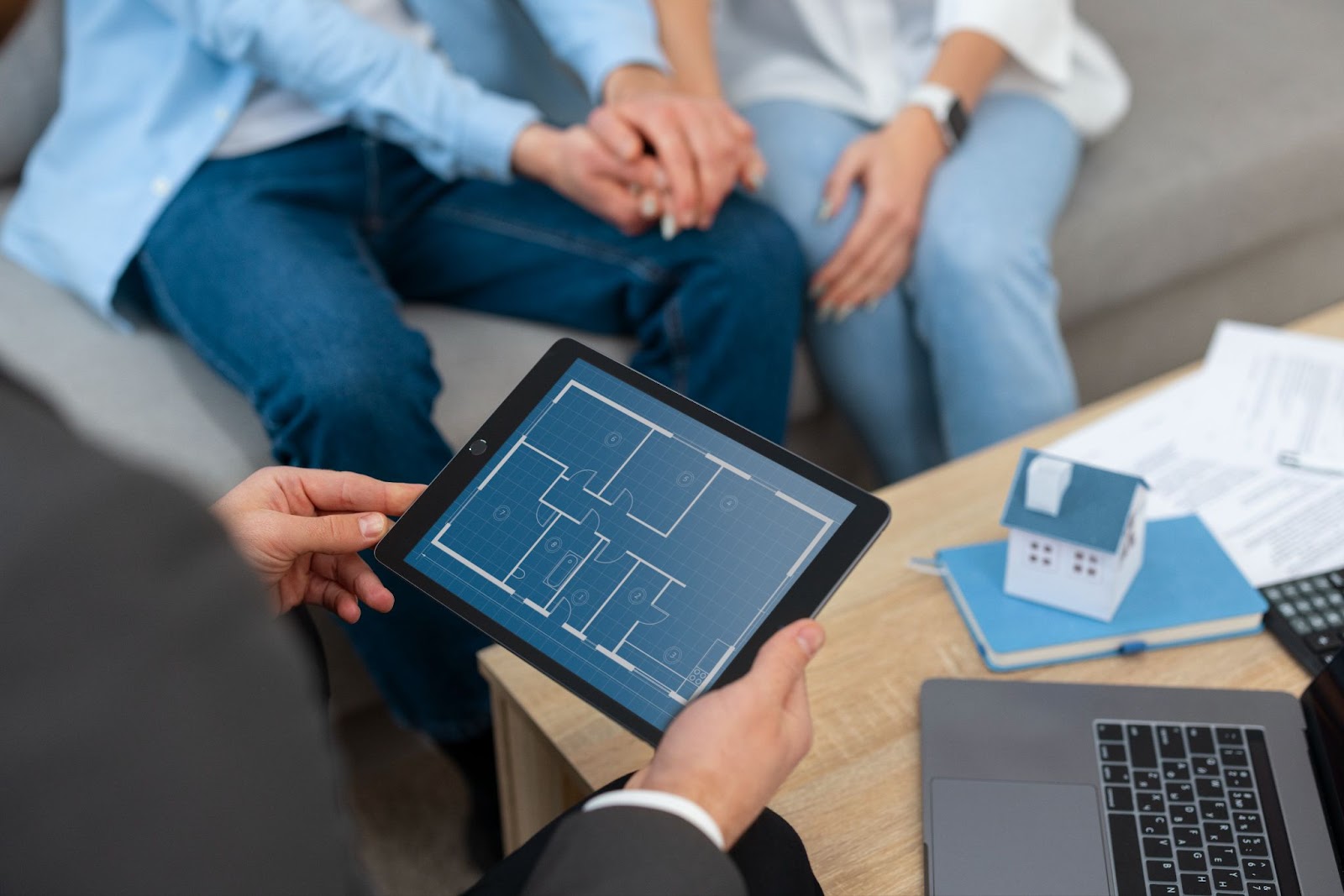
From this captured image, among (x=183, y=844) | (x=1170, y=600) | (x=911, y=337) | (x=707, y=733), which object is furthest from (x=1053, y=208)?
(x=183, y=844)

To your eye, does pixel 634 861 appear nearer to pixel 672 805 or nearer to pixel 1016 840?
pixel 672 805

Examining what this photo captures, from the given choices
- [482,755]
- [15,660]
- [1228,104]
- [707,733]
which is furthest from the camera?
[1228,104]

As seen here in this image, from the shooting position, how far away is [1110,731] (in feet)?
2.72

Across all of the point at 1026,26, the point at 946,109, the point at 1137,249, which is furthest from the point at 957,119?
the point at 1137,249

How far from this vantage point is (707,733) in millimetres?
656

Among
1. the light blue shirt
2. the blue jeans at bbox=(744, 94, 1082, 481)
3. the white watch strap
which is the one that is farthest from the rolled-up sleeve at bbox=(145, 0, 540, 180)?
the white watch strap

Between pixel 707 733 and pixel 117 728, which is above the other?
pixel 117 728

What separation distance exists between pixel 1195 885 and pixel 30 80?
1.44 m

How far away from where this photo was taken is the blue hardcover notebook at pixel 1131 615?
89 centimetres

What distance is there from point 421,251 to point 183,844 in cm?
108

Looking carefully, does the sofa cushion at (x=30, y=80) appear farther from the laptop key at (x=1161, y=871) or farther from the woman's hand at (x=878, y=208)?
the laptop key at (x=1161, y=871)

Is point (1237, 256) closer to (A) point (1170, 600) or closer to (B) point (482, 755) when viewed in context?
(A) point (1170, 600)

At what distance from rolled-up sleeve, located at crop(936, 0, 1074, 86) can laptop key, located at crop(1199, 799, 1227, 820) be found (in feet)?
3.31

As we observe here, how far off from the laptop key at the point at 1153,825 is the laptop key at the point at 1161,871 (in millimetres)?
20
